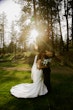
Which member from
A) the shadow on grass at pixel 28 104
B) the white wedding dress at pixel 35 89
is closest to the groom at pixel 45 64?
the white wedding dress at pixel 35 89

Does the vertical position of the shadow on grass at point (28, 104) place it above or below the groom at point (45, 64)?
below

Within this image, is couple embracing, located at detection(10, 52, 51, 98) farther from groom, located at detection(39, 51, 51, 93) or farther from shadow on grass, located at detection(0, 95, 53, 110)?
shadow on grass, located at detection(0, 95, 53, 110)

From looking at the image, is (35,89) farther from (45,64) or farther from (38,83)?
(45,64)

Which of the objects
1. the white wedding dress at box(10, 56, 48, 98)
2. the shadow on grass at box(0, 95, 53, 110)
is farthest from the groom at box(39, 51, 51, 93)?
the shadow on grass at box(0, 95, 53, 110)

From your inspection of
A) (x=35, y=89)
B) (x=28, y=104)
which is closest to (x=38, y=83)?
(x=35, y=89)

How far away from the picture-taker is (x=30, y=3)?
95.9 ft

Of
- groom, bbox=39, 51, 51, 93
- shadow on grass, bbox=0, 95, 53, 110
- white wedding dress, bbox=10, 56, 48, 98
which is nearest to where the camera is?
shadow on grass, bbox=0, 95, 53, 110

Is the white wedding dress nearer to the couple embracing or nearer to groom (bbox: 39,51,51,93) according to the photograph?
the couple embracing

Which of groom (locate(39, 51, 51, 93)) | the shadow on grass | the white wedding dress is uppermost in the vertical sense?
groom (locate(39, 51, 51, 93))

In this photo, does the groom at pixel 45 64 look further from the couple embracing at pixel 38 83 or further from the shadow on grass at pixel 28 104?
the shadow on grass at pixel 28 104

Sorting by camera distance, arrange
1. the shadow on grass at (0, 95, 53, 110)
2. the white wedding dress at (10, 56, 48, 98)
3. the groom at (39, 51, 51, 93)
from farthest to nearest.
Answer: the groom at (39, 51, 51, 93) → the white wedding dress at (10, 56, 48, 98) → the shadow on grass at (0, 95, 53, 110)

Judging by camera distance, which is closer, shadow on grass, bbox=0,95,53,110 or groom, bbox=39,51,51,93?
shadow on grass, bbox=0,95,53,110

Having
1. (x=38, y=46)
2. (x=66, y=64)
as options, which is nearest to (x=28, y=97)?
(x=38, y=46)

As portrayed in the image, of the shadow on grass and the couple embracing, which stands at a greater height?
the couple embracing
